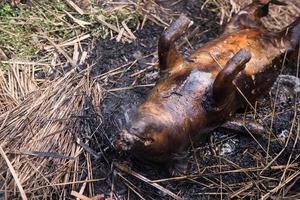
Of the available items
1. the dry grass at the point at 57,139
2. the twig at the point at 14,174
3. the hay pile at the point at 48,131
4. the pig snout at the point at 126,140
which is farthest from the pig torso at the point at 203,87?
the twig at the point at 14,174

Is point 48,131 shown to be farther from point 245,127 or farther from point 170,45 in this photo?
point 245,127

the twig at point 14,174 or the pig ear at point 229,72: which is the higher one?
the pig ear at point 229,72

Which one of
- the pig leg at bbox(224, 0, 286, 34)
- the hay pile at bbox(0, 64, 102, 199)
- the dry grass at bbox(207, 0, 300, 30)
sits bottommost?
the hay pile at bbox(0, 64, 102, 199)

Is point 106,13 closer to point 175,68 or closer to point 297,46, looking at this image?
point 175,68

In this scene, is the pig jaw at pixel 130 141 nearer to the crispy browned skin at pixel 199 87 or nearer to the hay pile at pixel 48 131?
the crispy browned skin at pixel 199 87

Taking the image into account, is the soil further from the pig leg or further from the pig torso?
the pig leg

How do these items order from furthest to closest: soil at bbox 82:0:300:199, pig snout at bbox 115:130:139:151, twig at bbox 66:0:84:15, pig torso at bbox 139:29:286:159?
twig at bbox 66:0:84:15, soil at bbox 82:0:300:199, pig torso at bbox 139:29:286:159, pig snout at bbox 115:130:139:151

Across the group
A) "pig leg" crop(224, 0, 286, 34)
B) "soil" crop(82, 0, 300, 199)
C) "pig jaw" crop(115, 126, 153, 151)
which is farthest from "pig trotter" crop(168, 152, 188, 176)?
"pig leg" crop(224, 0, 286, 34)
